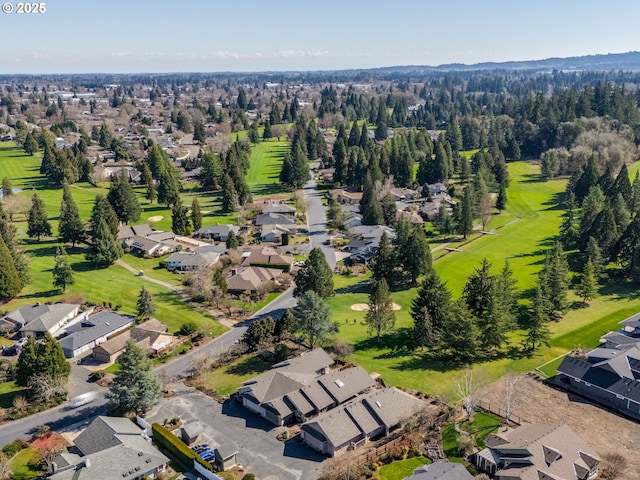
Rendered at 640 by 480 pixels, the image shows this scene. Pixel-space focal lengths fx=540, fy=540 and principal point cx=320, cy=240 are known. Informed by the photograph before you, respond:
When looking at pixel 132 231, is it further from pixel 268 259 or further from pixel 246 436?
pixel 246 436

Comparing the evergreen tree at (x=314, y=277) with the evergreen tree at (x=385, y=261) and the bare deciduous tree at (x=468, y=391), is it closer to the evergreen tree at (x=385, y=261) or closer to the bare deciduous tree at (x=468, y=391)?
the evergreen tree at (x=385, y=261)

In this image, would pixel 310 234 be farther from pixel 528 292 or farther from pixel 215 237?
pixel 528 292

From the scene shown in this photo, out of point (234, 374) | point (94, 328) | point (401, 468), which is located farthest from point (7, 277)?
point (401, 468)

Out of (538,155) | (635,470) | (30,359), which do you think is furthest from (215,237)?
(538,155)

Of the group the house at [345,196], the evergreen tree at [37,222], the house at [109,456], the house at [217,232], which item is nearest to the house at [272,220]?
the house at [217,232]

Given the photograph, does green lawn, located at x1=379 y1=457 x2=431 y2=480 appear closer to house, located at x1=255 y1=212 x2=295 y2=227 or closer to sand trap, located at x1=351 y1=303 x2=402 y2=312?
sand trap, located at x1=351 y1=303 x2=402 y2=312

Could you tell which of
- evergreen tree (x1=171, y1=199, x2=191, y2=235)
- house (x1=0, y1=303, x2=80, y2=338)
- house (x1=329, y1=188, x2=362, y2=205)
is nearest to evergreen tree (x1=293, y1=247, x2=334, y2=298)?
house (x1=0, y1=303, x2=80, y2=338)
